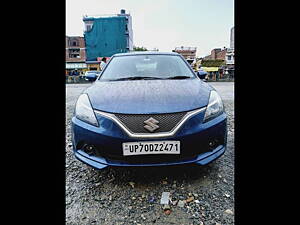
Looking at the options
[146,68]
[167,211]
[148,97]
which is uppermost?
[146,68]

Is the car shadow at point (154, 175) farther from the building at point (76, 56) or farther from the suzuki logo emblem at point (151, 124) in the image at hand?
the building at point (76, 56)

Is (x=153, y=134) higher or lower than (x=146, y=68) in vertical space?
lower

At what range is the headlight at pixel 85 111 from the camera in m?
1.64

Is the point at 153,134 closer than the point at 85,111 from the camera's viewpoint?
Yes

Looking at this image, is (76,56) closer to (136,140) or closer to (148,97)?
(148,97)

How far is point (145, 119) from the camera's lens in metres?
1.53

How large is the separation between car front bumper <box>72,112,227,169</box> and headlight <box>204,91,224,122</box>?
50 millimetres

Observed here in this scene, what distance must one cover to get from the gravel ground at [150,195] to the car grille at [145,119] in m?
0.32

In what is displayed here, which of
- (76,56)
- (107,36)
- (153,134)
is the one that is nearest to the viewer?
(153,134)

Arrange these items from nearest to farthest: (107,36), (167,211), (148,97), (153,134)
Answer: (167,211)
(153,134)
(148,97)
(107,36)

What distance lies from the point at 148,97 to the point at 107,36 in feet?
40.4

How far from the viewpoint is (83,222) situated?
4.38 ft

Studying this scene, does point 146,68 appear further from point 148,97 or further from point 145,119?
point 145,119

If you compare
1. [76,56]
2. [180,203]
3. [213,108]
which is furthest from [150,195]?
[76,56]
